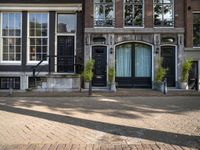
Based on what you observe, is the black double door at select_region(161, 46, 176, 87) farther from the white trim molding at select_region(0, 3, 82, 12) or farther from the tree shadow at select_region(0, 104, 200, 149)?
the tree shadow at select_region(0, 104, 200, 149)

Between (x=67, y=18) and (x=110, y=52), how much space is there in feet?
12.1

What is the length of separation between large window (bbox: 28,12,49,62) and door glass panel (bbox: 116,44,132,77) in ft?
15.7

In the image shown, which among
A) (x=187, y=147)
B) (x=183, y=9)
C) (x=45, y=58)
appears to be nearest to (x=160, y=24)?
(x=183, y=9)

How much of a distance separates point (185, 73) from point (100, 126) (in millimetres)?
13976

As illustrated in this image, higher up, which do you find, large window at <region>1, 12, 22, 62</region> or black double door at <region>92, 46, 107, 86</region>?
large window at <region>1, 12, 22, 62</region>

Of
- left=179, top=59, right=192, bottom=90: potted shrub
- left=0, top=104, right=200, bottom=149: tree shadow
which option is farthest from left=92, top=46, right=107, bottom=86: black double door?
left=0, top=104, right=200, bottom=149: tree shadow

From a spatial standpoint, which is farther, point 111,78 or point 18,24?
point 18,24

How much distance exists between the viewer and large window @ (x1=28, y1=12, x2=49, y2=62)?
23484 mm

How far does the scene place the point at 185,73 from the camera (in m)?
22.5

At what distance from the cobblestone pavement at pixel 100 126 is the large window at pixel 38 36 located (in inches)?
384

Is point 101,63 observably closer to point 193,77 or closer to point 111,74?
point 111,74

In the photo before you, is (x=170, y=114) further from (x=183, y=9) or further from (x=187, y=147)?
(x=183, y=9)

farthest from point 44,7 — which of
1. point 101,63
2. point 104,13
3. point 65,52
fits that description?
point 101,63

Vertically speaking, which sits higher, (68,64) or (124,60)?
(124,60)
